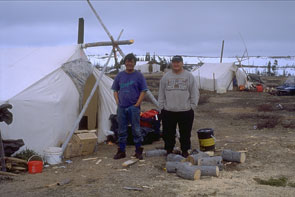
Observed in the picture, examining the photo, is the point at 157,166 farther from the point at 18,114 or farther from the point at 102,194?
the point at 18,114

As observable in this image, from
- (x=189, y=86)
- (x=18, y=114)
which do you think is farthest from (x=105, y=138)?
(x=189, y=86)

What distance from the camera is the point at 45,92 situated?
7.11 meters

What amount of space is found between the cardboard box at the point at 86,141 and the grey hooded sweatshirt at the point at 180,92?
178 centimetres

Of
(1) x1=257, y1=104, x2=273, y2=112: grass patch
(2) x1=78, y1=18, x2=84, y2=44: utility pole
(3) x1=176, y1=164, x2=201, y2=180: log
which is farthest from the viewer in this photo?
(1) x1=257, y1=104, x2=273, y2=112: grass patch

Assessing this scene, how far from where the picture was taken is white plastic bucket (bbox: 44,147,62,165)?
256 inches

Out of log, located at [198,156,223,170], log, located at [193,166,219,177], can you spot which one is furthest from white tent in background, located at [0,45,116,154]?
log, located at [193,166,219,177]

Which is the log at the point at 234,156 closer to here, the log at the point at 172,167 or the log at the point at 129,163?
the log at the point at 172,167

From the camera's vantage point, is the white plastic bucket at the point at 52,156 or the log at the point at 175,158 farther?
the white plastic bucket at the point at 52,156

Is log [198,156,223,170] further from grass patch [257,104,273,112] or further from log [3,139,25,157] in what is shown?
grass patch [257,104,273,112]

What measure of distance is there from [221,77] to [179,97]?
61.3ft

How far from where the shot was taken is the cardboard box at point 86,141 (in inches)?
276

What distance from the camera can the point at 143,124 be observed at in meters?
8.27

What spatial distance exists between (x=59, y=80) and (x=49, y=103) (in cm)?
72

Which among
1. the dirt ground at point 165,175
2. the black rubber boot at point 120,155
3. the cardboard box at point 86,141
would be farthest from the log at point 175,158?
the cardboard box at point 86,141
